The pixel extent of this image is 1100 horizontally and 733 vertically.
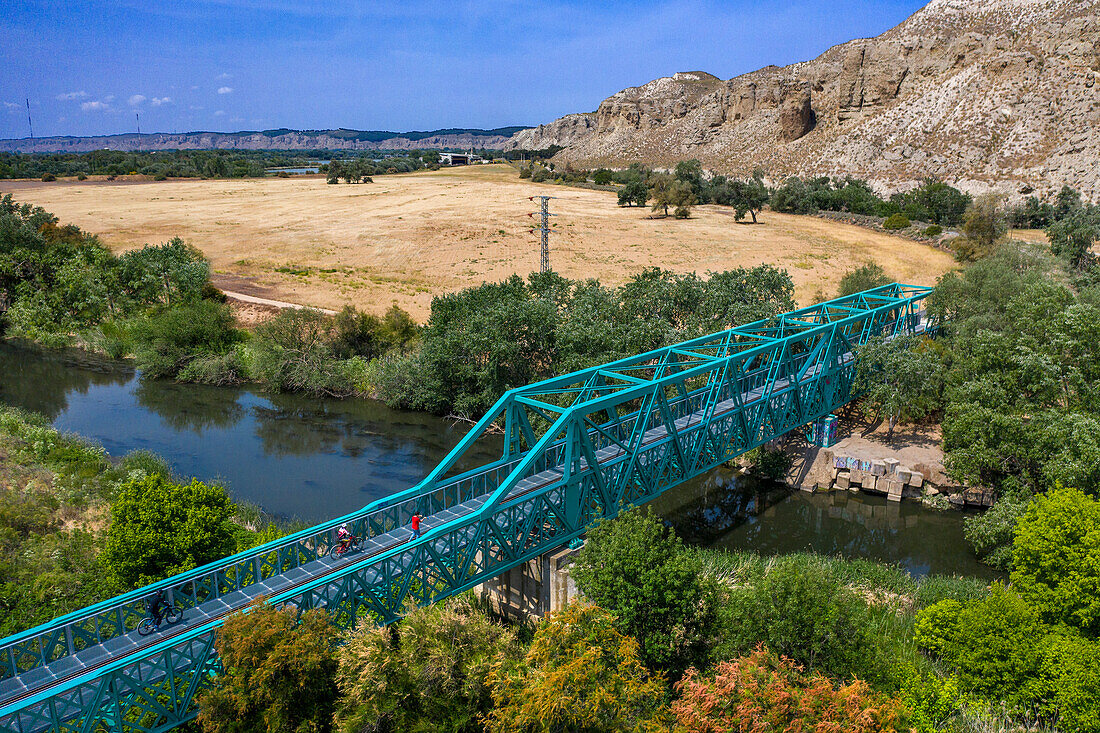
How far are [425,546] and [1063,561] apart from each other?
16102mm

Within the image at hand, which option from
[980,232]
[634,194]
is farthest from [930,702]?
[634,194]

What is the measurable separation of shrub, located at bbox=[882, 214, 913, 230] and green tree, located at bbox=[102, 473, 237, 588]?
81857 millimetres

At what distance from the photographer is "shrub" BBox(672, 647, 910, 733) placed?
12.2 m

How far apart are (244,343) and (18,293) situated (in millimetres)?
23609

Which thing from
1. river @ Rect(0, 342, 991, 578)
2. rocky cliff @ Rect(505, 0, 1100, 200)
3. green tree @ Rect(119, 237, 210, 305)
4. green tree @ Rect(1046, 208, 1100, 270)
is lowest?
river @ Rect(0, 342, 991, 578)

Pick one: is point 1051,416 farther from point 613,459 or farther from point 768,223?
point 768,223

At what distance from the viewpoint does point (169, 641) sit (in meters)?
14.2

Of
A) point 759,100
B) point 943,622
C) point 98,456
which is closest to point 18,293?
point 98,456

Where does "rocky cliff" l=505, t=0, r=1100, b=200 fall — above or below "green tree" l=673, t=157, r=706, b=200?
above

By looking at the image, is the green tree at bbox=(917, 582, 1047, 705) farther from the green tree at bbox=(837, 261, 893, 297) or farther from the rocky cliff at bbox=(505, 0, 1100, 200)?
the rocky cliff at bbox=(505, 0, 1100, 200)

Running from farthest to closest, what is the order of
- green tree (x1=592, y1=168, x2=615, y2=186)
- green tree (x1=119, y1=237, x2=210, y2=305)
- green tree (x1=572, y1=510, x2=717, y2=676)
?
green tree (x1=592, y1=168, x2=615, y2=186) → green tree (x1=119, y1=237, x2=210, y2=305) → green tree (x1=572, y1=510, x2=717, y2=676)

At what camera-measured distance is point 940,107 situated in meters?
103

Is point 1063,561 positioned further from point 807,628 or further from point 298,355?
point 298,355

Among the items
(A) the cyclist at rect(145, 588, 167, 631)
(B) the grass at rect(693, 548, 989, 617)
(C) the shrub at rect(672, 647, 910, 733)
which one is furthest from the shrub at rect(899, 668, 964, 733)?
(A) the cyclist at rect(145, 588, 167, 631)
